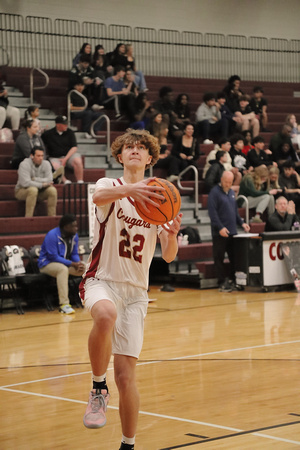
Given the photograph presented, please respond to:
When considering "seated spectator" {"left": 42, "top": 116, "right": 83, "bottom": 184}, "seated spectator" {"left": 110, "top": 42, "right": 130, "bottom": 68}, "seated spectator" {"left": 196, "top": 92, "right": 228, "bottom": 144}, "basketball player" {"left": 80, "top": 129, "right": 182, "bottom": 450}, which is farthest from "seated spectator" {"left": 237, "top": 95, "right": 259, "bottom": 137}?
"basketball player" {"left": 80, "top": 129, "right": 182, "bottom": 450}

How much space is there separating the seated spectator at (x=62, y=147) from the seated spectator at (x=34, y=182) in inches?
45.9

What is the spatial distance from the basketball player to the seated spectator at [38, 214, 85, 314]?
21.0 ft

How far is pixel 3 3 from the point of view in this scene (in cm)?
1870

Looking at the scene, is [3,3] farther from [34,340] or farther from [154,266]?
[34,340]

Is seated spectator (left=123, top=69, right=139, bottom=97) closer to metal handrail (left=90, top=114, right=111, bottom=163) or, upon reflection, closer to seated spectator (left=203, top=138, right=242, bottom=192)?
metal handrail (left=90, top=114, right=111, bottom=163)

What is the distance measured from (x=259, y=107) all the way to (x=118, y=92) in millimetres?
3903

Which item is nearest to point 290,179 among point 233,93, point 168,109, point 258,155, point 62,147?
point 258,155

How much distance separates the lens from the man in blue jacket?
13391mm

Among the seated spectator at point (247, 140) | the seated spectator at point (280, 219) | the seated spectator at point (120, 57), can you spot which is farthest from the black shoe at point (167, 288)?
Result: the seated spectator at point (120, 57)

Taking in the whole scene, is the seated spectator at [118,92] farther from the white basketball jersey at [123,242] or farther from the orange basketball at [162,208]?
the orange basketball at [162,208]

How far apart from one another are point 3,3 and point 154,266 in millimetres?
7918

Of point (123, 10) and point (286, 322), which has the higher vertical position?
point (123, 10)

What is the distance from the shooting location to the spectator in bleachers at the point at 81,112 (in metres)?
16.7

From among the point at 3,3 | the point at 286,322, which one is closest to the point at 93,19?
the point at 3,3
